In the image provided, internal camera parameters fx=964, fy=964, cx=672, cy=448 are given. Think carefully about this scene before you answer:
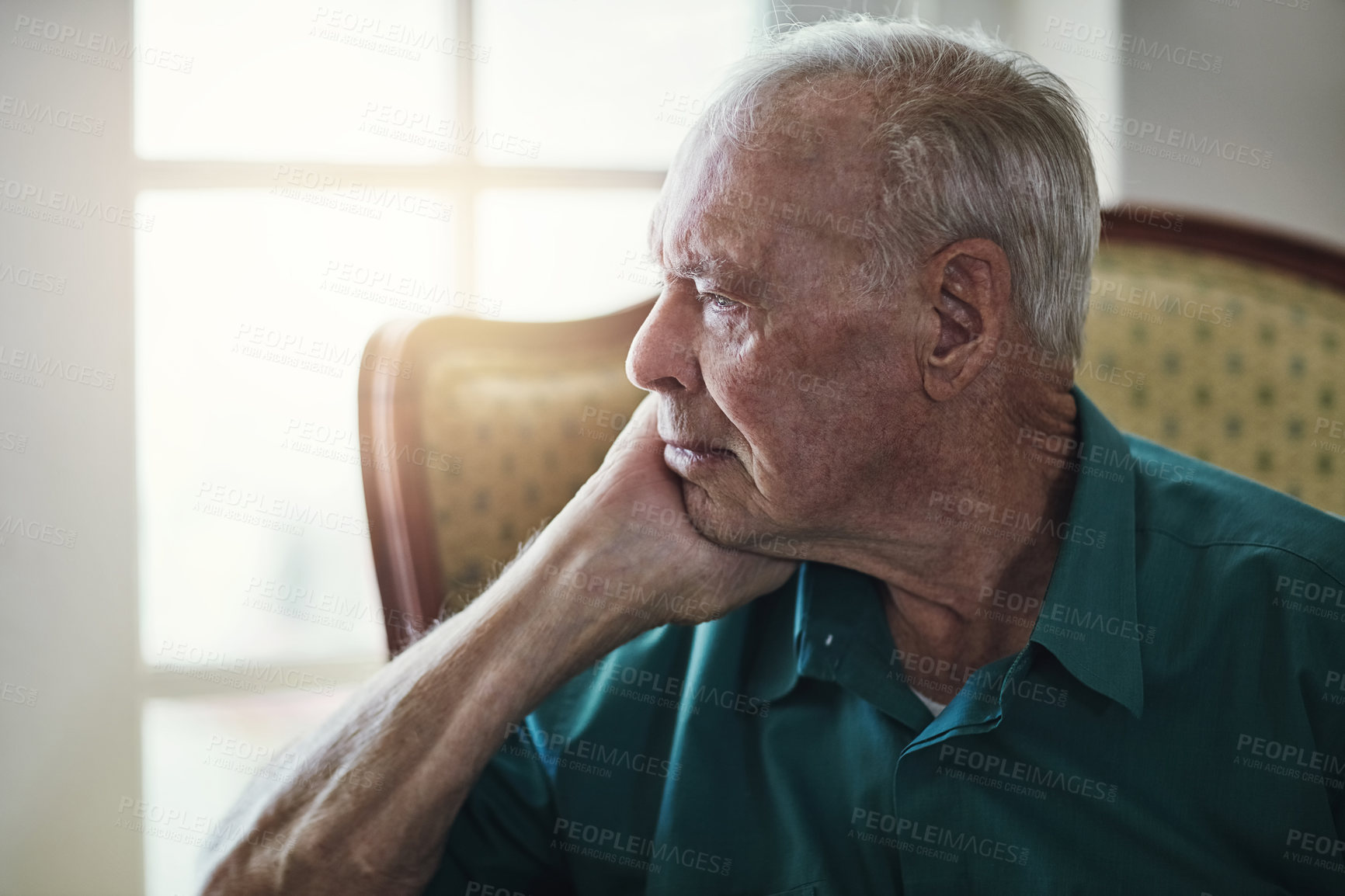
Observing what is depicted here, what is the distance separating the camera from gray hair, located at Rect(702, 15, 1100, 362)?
0.98 metres

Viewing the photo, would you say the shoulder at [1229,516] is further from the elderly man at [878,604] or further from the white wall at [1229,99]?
the white wall at [1229,99]

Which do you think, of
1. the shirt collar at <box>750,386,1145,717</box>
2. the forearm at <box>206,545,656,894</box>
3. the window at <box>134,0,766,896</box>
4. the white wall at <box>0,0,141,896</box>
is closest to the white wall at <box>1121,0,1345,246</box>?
the window at <box>134,0,766,896</box>

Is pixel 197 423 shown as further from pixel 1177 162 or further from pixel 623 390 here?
pixel 1177 162

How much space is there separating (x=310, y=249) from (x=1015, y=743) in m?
2.06

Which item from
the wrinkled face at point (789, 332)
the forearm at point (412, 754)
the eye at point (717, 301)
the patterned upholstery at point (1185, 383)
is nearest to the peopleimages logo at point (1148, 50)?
the patterned upholstery at point (1185, 383)

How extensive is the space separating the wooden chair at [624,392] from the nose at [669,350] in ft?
1.84

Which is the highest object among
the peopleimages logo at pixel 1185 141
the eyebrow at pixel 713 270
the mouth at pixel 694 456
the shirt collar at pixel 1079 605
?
the peopleimages logo at pixel 1185 141

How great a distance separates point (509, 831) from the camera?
3.78 feet

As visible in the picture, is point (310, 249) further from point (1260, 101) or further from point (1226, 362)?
point (1260, 101)

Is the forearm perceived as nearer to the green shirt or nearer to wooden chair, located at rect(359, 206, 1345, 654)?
the green shirt

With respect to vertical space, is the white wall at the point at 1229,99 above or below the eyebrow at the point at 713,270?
above

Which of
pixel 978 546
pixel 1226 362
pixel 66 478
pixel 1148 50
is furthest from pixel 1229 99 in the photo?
pixel 66 478

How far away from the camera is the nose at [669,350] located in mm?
1050

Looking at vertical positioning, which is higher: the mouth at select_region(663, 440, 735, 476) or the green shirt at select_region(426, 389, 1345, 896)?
the mouth at select_region(663, 440, 735, 476)
